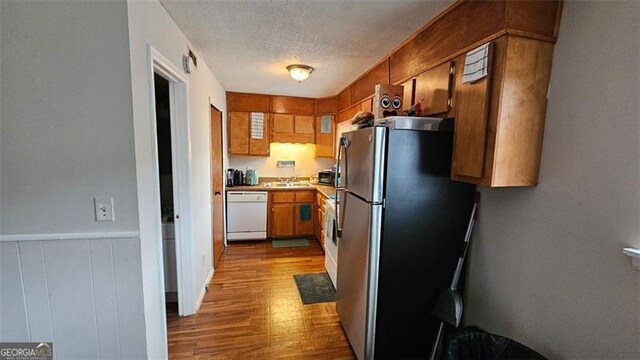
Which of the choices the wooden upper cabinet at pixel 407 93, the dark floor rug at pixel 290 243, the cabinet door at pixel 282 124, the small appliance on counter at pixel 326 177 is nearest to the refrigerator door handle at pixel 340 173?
the wooden upper cabinet at pixel 407 93

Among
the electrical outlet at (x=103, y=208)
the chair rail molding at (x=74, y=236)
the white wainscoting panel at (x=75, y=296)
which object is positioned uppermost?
the electrical outlet at (x=103, y=208)

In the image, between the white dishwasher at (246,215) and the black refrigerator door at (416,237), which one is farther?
the white dishwasher at (246,215)

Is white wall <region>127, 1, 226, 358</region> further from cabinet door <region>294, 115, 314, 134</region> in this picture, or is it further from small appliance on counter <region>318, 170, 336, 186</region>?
small appliance on counter <region>318, 170, 336, 186</region>

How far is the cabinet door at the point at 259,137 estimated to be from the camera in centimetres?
429

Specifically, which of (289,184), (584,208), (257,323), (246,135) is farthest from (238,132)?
(584,208)

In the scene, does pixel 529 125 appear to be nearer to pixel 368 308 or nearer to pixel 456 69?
pixel 456 69

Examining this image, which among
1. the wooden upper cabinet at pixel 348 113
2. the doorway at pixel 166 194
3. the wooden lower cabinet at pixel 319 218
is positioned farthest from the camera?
the wooden lower cabinet at pixel 319 218

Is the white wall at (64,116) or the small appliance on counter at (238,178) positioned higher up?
the white wall at (64,116)

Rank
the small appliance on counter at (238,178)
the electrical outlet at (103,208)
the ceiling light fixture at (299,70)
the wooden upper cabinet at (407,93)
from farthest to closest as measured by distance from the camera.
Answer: the small appliance on counter at (238,178), the ceiling light fixture at (299,70), the wooden upper cabinet at (407,93), the electrical outlet at (103,208)

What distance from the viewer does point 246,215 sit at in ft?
13.4

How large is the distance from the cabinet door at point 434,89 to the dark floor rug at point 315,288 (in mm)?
1979

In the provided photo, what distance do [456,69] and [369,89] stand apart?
4.73 feet

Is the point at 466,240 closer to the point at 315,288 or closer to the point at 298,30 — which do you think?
the point at 315,288

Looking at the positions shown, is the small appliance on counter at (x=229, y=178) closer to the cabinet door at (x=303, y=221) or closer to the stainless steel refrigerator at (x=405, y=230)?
the cabinet door at (x=303, y=221)
